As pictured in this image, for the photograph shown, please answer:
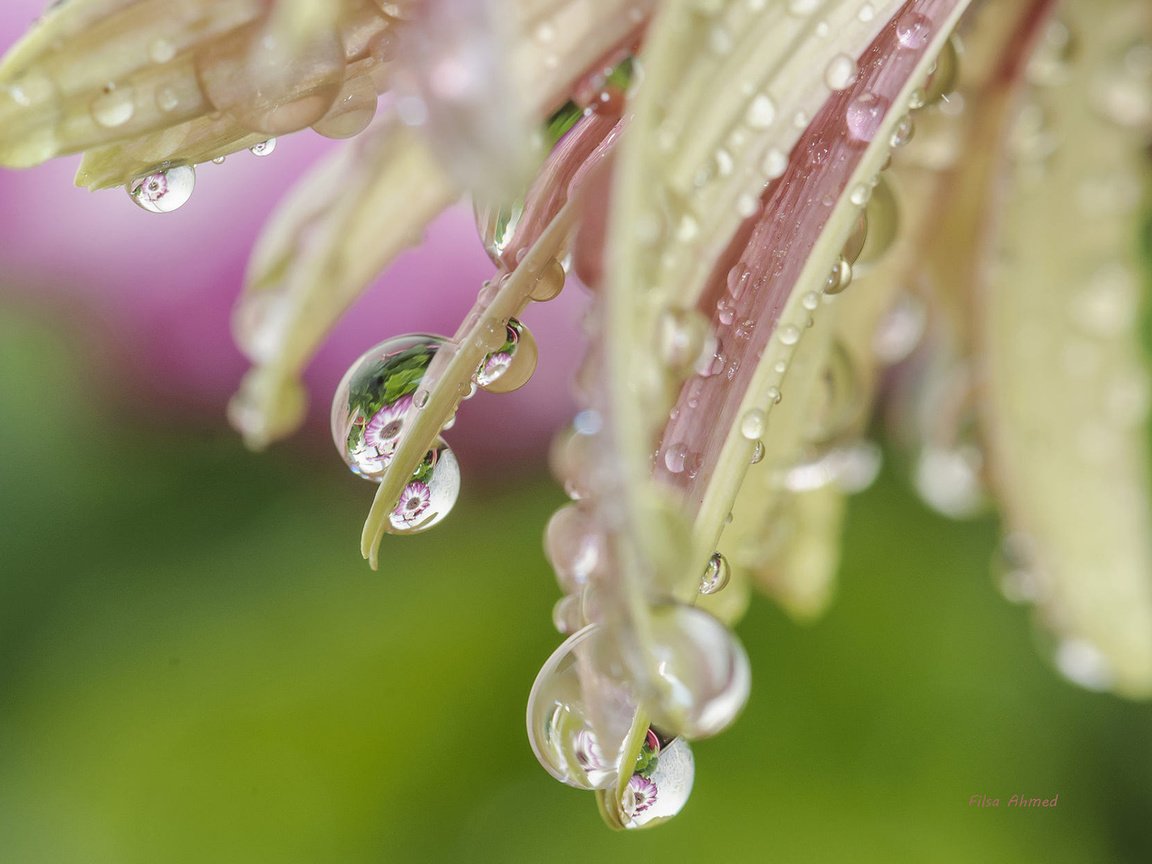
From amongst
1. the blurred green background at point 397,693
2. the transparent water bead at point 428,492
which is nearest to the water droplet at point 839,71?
the transparent water bead at point 428,492

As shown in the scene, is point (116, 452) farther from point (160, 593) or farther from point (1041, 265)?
point (1041, 265)

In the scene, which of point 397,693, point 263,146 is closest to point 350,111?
point 263,146

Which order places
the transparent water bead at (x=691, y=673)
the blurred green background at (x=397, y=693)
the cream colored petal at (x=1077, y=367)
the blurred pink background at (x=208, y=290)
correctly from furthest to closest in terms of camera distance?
1. the blurred pink background at (x=208, y=290)
2. the blurred green background at (x=397, y=693)
3. the cream colored petal at (x=1077, y=367)
4. the transparent water bead at (x=691, y=673)

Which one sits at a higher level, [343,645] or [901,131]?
[901,131]

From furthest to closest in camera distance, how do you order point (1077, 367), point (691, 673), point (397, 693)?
point (397, 693) → point (1077, 367) → point (691, 673)

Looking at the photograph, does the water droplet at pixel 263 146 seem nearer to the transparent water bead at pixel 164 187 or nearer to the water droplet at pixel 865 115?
the transparent water bead at pixel 164 187

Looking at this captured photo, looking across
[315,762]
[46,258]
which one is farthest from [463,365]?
[46,258]

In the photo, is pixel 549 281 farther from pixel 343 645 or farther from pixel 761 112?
pixel 343 645
